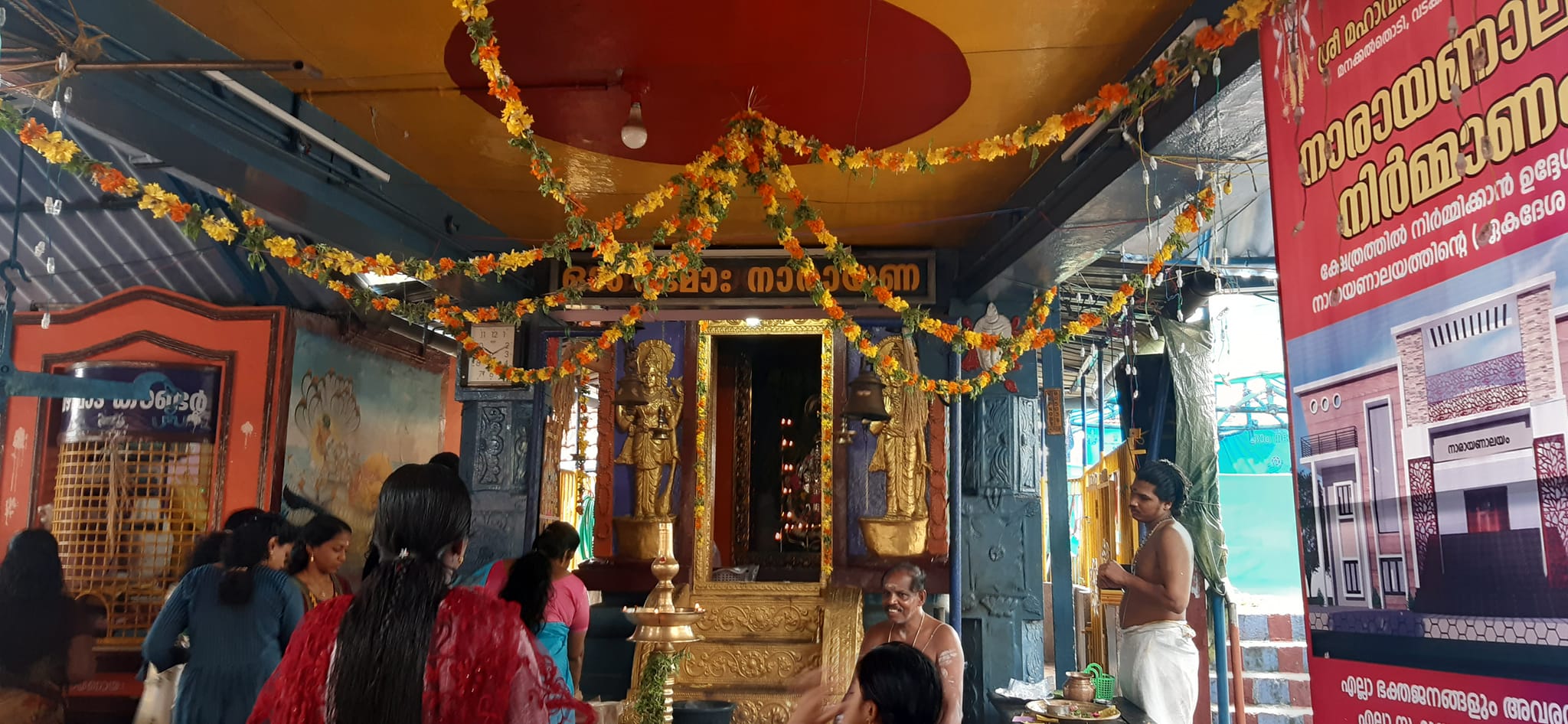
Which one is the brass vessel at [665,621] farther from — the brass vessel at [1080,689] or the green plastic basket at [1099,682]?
the green plastic basket at [1099,682]

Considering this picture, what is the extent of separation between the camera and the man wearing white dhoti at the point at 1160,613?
5551 mm

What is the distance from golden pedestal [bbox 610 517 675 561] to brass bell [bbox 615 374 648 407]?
112 cm

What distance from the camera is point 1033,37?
Result: 5.04 meters

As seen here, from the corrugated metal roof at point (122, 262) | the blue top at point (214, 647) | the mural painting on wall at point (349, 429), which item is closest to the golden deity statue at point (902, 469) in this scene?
the mural painting on wall at point (349, 429)

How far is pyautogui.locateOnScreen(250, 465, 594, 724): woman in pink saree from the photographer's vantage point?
7.35 feet

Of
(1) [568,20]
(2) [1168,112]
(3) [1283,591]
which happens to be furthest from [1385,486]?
(3) [1283,591]

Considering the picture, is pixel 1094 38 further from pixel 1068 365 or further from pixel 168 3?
pixel 1068 365

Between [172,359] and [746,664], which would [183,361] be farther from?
[746,664]

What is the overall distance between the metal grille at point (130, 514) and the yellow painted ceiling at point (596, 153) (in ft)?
11.0

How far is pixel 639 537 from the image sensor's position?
29.5 ft

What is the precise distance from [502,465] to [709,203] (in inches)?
165

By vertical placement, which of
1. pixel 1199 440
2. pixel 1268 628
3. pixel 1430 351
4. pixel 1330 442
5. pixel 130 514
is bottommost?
pixel 1268 628

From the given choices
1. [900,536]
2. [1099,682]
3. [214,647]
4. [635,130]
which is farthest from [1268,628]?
[214,647]

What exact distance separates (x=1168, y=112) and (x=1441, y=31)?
205 centimetres
